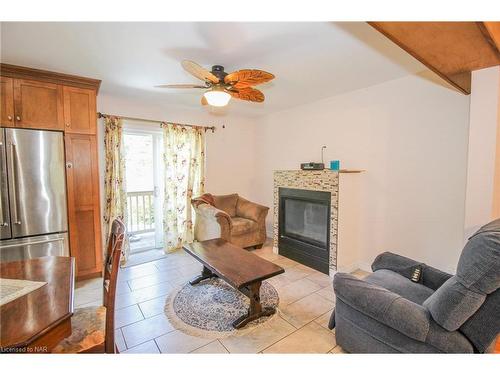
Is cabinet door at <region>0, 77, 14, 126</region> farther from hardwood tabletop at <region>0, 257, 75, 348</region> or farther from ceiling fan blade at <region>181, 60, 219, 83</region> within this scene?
ceiling fan blade at <region>181, 60, 219, 83</region>

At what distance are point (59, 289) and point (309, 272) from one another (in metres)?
2.80

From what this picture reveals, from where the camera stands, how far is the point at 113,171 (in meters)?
3.56

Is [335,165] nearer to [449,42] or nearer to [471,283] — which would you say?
[449,42]

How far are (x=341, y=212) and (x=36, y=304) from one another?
→ 2.97 metres

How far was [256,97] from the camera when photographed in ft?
8.41

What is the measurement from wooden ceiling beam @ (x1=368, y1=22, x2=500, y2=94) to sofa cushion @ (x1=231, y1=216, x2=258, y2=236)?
301 cm

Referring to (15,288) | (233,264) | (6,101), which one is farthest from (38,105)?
(233,264)

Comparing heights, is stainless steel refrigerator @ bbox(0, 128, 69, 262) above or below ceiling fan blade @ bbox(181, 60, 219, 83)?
below

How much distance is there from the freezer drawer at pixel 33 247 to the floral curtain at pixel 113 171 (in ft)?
2.67

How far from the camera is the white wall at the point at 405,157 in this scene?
2.51 m

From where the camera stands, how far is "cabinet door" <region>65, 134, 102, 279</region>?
281 centimetres

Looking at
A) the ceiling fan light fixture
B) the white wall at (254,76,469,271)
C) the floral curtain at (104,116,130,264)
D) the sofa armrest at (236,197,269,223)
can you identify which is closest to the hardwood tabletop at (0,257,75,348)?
the ceiling fan light fixture

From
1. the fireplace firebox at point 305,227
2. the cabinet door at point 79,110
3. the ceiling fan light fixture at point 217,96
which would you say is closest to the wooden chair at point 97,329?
the ceiling fan light fixture at point 217,96

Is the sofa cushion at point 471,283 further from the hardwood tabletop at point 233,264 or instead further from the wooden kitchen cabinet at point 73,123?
the wooden kitchen cabinet at point 73,123
